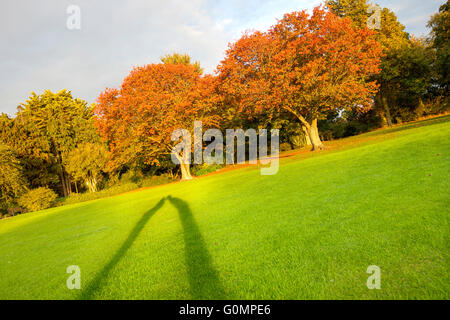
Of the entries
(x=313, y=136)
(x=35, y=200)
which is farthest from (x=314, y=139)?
(x=35, y=200)

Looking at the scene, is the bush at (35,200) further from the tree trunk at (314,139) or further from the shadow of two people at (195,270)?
the tree trunk at (314,139)

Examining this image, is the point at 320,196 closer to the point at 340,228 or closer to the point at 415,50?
the point at 340,228

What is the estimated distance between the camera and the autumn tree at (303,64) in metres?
18.7

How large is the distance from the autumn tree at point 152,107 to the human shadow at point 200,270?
17635 millimetres

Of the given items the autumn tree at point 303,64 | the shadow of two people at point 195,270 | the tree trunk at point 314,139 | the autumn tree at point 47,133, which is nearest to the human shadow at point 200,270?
the shadow of two people at point 195,270

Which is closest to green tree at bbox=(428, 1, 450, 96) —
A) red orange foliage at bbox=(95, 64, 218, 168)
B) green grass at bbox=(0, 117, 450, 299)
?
red orange foliage at bbox=(95, 64, 218, 168)

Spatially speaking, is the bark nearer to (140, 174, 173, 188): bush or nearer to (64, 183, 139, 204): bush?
(140, 174, 173, 188): bush

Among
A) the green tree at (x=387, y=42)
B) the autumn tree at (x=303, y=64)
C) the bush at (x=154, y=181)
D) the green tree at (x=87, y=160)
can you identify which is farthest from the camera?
the green tree at (x=387, y=42)

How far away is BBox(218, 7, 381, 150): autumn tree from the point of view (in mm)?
18719

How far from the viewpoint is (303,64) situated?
20297mm

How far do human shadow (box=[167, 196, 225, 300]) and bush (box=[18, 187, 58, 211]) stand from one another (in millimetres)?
24413
